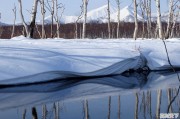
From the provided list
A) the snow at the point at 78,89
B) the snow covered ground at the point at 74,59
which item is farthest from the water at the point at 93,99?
the snow covered ground at the point at 74,59

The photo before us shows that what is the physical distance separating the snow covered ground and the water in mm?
194

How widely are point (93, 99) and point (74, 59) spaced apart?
2.27 m

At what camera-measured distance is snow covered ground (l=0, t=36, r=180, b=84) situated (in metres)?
6.80

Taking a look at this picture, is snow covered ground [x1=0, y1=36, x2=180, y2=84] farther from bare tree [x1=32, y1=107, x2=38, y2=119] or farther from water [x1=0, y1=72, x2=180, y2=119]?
bare tree [x1=32, y1=107, x2=38, y2=119]

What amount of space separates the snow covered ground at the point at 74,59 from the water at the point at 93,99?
194 mm

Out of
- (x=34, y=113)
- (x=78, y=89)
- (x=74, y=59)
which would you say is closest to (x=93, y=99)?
(x=78, y=89)

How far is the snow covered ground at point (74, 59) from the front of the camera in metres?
6.80

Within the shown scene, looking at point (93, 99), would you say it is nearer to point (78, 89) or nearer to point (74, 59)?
point (78, 89)

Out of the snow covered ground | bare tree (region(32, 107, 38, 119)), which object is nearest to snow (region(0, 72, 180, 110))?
the snow covered ground

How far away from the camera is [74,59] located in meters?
7.79

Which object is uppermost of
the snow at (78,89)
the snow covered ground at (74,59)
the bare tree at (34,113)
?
the snow covered ground at (74,59)

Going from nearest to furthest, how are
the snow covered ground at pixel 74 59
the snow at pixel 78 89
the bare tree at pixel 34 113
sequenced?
the bare tree at pixel 34 113 → the snow at pixel 78 89 → the snow covered ground at pixel 74 59

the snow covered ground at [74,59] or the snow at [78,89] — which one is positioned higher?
the snow covered ground at [74,59]

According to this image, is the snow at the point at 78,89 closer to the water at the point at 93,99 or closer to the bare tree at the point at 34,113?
the water at the point at 93,99
